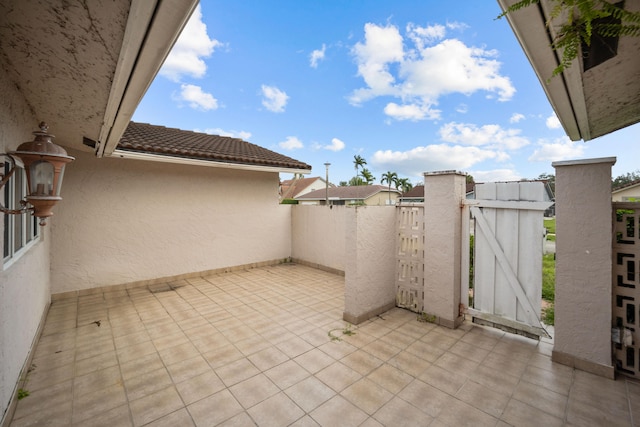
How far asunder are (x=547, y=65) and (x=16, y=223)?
631 cm

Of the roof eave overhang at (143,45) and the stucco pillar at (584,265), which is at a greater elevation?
the roof eave overhang at (143,45)

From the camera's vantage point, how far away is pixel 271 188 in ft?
30.5

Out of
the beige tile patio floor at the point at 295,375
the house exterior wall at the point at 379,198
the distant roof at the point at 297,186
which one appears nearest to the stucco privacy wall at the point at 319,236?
the beige tile patio floor at the point at 295,375

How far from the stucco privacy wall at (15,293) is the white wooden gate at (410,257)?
17.9 ft

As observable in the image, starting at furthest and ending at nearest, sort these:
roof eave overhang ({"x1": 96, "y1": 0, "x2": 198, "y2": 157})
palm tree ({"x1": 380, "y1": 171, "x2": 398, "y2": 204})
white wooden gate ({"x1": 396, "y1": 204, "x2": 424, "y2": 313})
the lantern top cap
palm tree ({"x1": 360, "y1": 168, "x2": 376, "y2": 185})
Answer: palm tree ({"x1": 380, "y1": 171, "x2": 398, "y2": 204}), palm tree ({"x1": 360, "y1": 168, "x2": 376, "y2": 185}), white wooden gate ({"x1": 396, "y1": 204, "x2": 424, "y2": 313}), the lantern top cap, roof eave overhang ({"x1": 96, "y1": 0, "x2": 198, "y2": 157})

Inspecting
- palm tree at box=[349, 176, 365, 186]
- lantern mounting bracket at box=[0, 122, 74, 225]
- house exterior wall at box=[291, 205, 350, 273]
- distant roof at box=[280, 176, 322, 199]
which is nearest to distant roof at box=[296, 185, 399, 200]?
distant roof at box=[280, 176, 322, 199]

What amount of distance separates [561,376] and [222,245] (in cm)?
801

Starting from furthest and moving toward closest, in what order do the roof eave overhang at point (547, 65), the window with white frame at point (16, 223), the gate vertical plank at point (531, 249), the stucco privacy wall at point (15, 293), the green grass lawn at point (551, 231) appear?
the green grass lawn at point (551, 231) → the gate vertical plank at point (531, 249) → the window with white frame at point (16, 223) → the stucco privacy wall at point (15, 293) → the roof eave overhang at point (547, 65)

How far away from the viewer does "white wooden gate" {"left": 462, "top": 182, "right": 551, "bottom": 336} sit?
12.8ft

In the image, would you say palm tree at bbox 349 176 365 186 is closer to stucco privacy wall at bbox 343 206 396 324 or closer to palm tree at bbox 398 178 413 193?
palm tree at bbox 398 178 413 193

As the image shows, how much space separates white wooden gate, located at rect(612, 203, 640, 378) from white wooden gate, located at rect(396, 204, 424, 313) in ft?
8.01

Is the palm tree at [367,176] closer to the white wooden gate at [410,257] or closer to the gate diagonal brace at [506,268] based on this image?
the white wooden gate at [410,257]

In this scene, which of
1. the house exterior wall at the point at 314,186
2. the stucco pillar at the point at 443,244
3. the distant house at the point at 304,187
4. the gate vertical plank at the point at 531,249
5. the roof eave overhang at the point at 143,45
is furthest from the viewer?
the distant house at the point at 304,187

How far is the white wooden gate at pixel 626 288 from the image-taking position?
3096mm
